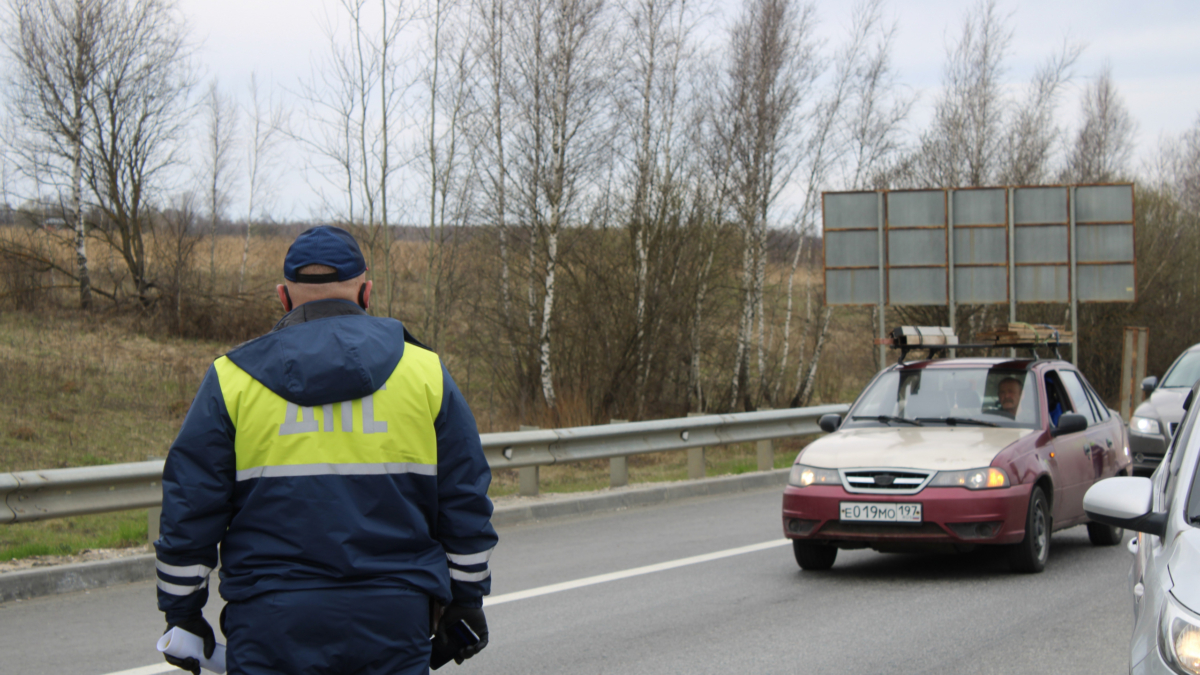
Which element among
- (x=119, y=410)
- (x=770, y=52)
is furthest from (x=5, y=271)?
(x=770, y=52)

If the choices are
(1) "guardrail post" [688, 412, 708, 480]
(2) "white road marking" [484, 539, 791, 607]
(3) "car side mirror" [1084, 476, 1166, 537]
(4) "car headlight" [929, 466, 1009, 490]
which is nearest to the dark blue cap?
(3) "car side mirror" [1084, 476, 1166, 537]

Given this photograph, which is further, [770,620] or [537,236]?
[537,236]

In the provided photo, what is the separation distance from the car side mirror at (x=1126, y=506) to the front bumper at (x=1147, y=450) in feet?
33.1

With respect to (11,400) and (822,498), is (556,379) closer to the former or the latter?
(11,400)

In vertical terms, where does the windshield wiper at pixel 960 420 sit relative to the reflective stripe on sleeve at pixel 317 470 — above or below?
below

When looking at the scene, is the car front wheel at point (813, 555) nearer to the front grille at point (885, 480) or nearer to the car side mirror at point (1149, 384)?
the front grille at point (885, 480)

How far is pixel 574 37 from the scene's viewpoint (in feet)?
75.2

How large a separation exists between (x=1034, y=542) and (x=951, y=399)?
Result: 1396 mm

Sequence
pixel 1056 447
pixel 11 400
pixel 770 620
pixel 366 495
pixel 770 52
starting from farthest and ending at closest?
pixel 770 52, pixel 11 400, pixel 1056 447, pixel 770 620, pixel 366 495

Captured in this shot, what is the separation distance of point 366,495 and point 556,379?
19.5 meters

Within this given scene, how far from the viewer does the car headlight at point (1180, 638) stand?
2924mm

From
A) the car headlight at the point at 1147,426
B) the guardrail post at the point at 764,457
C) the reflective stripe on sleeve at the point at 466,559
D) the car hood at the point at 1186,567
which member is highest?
the reflective stripe on sleeve at the point at 466,559

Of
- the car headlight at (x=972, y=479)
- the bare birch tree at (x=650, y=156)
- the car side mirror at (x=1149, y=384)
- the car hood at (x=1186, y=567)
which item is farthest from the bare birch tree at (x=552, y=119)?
the car hood at (x=1186, y=567)

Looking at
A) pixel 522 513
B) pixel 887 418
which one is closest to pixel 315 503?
pixel 887 418
